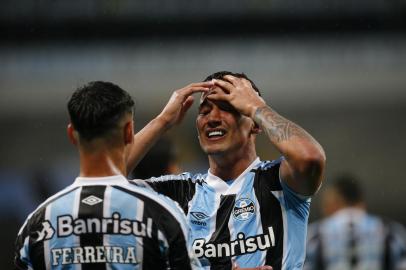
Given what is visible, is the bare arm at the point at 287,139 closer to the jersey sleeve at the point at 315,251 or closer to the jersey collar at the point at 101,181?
the jersey collar at the point at 101,181

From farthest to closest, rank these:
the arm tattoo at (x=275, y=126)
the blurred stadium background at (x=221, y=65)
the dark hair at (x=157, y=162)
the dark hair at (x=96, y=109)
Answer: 1. the blurred stadium background at (x=221, y=65)
2. the dark hair at (x=157, y=162)
3. the arm tattoo at (x=275, y=126)
4. the dark hair at (x=96, y=109)

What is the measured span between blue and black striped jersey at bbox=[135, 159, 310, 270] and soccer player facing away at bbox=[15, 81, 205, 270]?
85 cm

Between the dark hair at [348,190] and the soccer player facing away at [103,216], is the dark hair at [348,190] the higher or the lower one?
the lower one

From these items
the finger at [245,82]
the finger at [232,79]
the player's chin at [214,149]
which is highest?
the finger at [232,79]

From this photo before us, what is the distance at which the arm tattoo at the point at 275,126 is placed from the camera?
359cm

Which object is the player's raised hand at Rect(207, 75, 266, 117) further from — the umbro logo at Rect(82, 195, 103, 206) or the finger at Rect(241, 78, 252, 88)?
the umbro logo at Rect(82, 195, 103, 206)

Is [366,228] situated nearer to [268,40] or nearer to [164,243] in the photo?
[164,243]

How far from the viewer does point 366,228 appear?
7.60 m

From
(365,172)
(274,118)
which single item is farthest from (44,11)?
(274,118)

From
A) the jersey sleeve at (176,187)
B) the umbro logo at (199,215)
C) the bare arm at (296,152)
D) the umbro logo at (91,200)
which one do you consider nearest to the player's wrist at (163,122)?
the jersey sleeve at (176,187)

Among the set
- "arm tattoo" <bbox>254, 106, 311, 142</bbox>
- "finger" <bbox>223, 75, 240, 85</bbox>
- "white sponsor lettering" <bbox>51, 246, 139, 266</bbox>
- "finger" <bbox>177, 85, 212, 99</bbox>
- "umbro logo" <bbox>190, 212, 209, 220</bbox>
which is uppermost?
"finger" <bbox>223, 75, 240, 85</bbox>

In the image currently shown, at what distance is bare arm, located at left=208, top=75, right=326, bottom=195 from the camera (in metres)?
3.48

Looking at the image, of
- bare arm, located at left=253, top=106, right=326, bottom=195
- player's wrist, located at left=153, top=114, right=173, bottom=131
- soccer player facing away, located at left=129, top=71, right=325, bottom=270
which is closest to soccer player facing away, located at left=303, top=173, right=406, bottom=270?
soccer player facing away, located at left=129, top=71, right=325, bottom=270

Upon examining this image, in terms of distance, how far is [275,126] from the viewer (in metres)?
3.66
